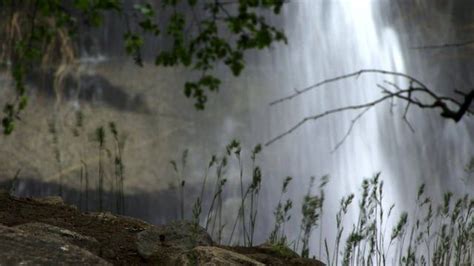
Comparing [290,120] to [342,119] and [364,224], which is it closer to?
[342,119]

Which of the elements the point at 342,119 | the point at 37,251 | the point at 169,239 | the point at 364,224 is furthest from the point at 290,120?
the point at 37,251

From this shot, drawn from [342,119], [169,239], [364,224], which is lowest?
[169,239]

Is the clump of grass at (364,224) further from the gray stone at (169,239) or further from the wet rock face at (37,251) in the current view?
the wet rock face at (37,251)

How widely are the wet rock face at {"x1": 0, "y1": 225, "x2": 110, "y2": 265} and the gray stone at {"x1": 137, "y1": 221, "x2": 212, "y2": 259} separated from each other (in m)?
0.55

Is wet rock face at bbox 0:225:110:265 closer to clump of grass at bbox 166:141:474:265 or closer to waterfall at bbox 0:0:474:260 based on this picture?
clump of grass at bbox 166:141:474:265

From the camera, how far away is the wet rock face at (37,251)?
123 inches

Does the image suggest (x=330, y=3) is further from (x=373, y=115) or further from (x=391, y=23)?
(x=373, y=115)

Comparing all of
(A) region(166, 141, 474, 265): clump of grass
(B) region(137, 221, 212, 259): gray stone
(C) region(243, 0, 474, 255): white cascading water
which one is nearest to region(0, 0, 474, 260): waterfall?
(C) region(243, 0, 474, 255): white cascading water

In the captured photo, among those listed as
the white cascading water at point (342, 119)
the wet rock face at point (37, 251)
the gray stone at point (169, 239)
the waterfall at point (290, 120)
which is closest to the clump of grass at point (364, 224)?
the gray stone at point (169, 239)

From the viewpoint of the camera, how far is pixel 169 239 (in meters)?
4.02

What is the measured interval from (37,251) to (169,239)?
2.98 feet

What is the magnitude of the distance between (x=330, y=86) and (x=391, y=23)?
2023mm

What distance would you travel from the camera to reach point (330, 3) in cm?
1717

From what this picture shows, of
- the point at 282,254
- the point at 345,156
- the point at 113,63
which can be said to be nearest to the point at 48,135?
the point at 113,63
